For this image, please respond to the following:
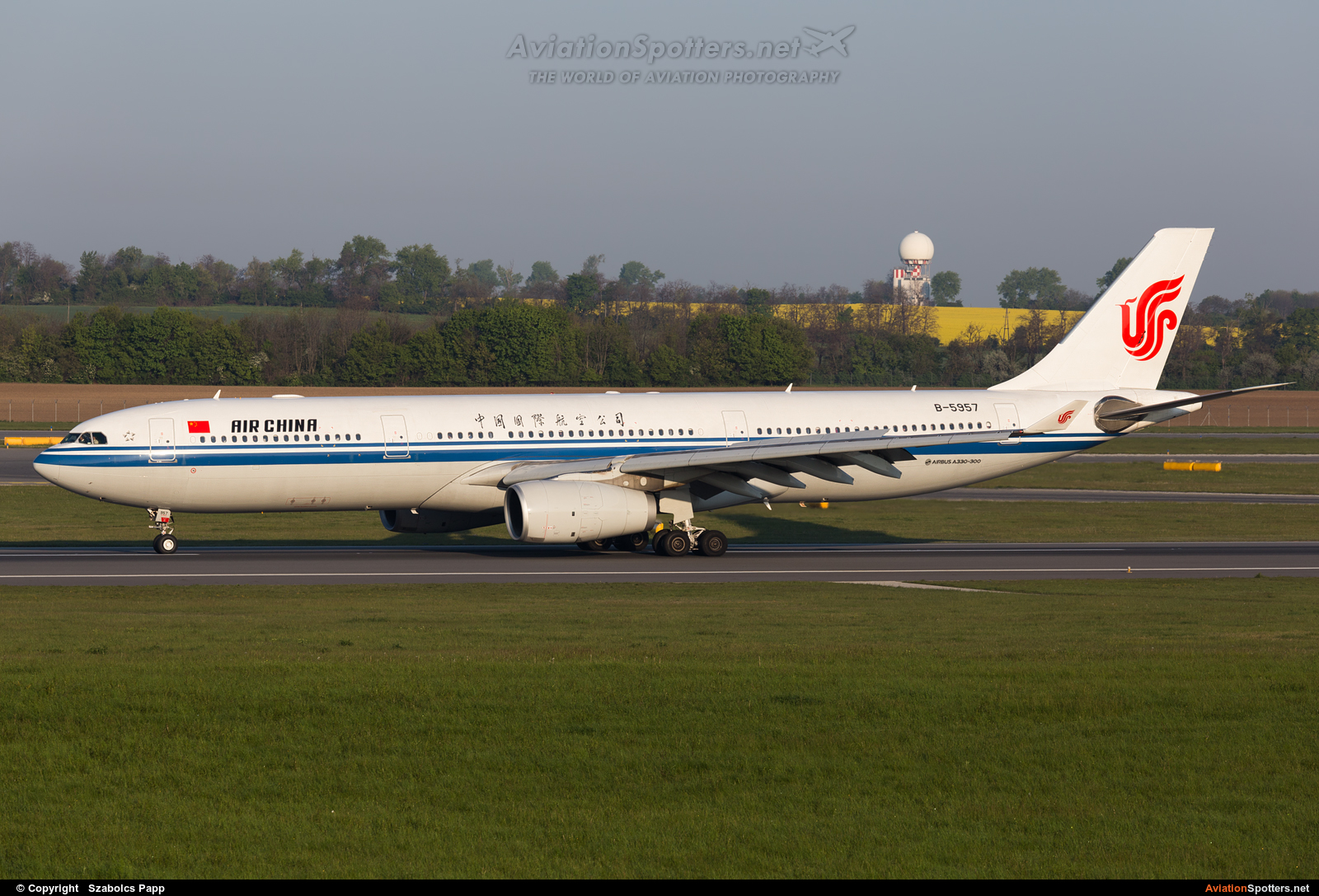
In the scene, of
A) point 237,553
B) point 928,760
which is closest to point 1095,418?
point 237,553

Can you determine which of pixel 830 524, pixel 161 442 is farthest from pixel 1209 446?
pixel 161 442

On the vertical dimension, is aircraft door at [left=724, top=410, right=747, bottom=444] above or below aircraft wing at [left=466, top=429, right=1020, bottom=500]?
above

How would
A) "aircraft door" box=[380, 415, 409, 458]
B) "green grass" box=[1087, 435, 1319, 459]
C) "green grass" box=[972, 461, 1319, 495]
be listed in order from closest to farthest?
"aircraft door" box=[380, 415, 409, 458] < "green grass" box=[972, 461, 1319, 495] < "green grass" box=[1087, 435, 1319, 459]

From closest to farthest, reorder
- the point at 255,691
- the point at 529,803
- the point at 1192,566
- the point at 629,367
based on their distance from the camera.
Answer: the point at 529,803 < the point at 255,691 < the point at 1192,566 < the point at 629,367

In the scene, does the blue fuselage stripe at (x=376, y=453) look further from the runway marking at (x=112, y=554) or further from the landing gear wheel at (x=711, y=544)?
the landing gear wheel at (x=711, y=544)

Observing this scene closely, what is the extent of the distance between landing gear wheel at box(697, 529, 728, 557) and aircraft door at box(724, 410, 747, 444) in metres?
2.95

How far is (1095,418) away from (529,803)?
1211 inches

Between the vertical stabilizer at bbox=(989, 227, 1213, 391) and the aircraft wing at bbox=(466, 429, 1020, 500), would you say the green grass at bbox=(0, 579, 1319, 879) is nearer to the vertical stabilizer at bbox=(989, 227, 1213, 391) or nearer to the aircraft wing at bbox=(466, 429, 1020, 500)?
the aircraft wing at bbox=(466, 429, 1020, 500)

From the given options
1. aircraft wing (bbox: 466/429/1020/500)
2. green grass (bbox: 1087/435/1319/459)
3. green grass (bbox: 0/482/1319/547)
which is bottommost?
green grass (bbox: 1087/435/1319/459)

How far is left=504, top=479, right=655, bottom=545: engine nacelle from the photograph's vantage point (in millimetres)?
30547

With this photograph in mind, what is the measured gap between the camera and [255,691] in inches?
530

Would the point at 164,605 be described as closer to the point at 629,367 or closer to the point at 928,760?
the point at 928,760

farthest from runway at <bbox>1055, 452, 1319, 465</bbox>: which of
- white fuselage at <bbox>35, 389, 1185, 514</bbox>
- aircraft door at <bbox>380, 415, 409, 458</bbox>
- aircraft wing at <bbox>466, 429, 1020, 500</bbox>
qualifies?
aircraft door at <bbox>380, 415, 409, 458</bbox>
